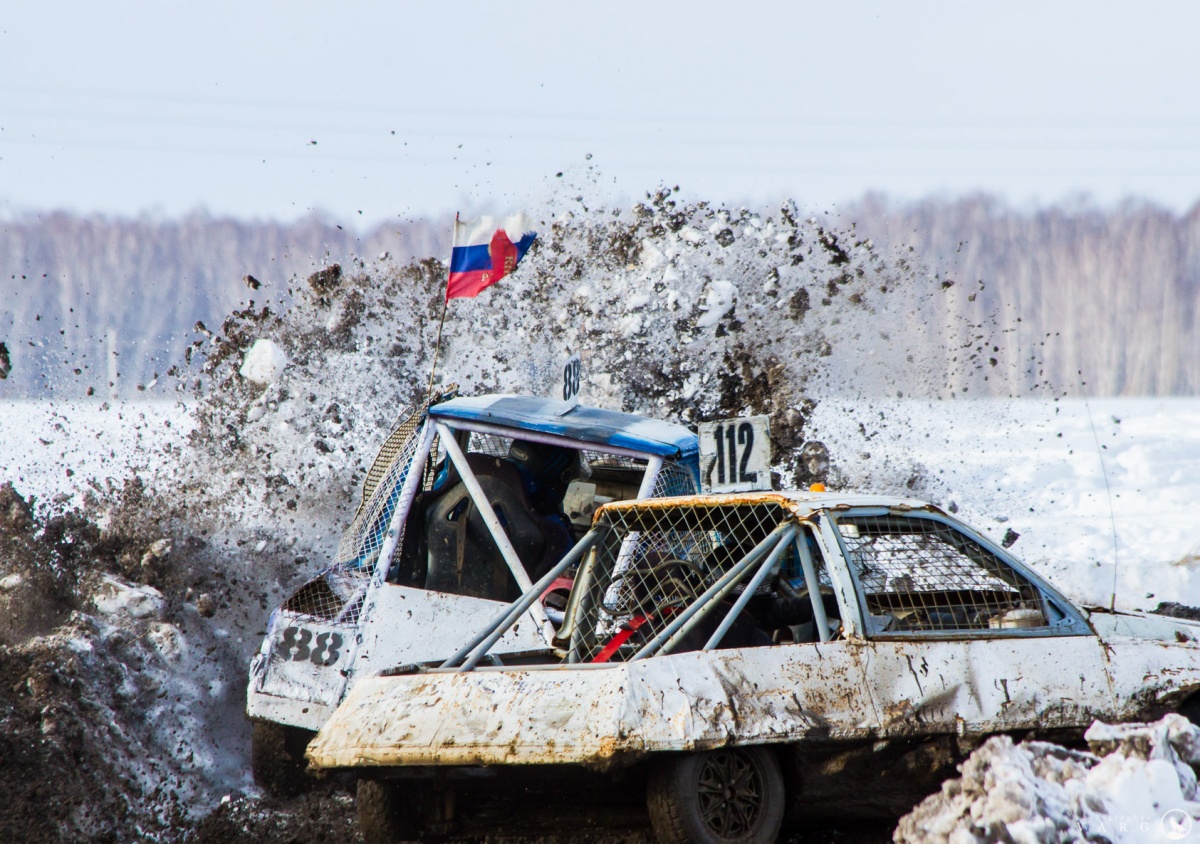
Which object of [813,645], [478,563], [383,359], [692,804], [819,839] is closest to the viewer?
[692,804]

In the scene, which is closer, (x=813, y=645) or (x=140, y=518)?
(x=813, y=645)

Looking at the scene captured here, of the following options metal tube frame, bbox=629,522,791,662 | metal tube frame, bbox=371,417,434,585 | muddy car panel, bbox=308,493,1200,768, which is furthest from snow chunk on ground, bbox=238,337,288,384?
metal tube frame, bbox=629,522,791,662

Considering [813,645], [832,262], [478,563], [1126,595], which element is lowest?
[1126,595]

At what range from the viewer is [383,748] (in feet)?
11.9

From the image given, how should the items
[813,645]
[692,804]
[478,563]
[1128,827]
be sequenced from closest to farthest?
[1128,827], [692,804], [813,645], [478,563]

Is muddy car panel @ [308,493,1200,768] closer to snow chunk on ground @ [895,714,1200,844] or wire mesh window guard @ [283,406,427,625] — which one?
snow chunk on ground @ [895,714,1200,844]

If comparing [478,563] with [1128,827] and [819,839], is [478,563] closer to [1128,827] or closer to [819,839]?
[819,839]

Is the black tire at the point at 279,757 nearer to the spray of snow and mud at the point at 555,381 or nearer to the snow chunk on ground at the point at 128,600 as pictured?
the snow chunk on ground at the point at 128,600

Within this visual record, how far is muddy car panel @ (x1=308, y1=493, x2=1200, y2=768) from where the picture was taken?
3482mm

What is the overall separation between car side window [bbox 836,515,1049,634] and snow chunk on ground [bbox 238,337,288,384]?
8798 mm

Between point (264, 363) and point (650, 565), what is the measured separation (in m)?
8.41

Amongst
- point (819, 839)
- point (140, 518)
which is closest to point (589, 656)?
point (819, 839)

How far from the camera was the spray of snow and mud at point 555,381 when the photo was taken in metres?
9.77

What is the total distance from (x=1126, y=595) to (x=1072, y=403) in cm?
624
